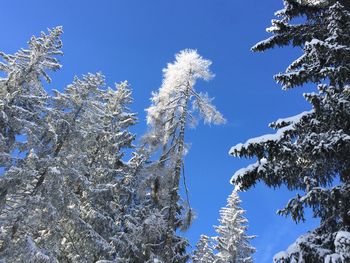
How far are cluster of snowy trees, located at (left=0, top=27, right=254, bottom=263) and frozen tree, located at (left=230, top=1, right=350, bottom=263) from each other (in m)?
8.63

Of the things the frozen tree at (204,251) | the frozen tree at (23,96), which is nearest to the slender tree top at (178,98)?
the frozen tree at (23,96)

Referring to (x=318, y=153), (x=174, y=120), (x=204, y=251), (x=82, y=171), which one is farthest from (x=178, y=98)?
(x=204, y=251)

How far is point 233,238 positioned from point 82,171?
16.5m

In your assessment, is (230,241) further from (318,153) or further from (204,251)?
(318,153)

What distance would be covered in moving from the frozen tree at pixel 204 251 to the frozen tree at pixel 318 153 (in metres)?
25.0

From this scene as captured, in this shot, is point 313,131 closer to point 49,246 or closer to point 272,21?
point 272,21

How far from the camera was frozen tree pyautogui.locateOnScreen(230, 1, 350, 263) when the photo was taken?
26.6ft

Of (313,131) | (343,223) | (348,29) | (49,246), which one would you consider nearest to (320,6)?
(348,29)

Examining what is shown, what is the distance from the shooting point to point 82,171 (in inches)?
763

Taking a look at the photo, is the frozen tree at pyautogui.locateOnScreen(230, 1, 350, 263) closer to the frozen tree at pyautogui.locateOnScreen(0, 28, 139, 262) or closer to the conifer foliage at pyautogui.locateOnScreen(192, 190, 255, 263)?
the frozen tree at pyautogui.locateOnScreen(0, 28, 139, 262)

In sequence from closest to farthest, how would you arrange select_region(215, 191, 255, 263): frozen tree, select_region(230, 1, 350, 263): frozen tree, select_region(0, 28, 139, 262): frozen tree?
1. select_region(230, 1, 350, 263): frozen tree
2. select_region(0, 28, 139, 262): frozen tree
3. select_region(215, 191, 255, 263): frozen tree

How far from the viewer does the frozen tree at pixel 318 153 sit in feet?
26.6

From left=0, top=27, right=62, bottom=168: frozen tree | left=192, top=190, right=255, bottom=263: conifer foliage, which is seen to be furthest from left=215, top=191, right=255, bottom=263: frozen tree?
left=0, top=27, right=62, bottom=168: frozen tree

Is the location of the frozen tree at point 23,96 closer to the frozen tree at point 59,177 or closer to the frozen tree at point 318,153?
the frozen tree at point 59,177
